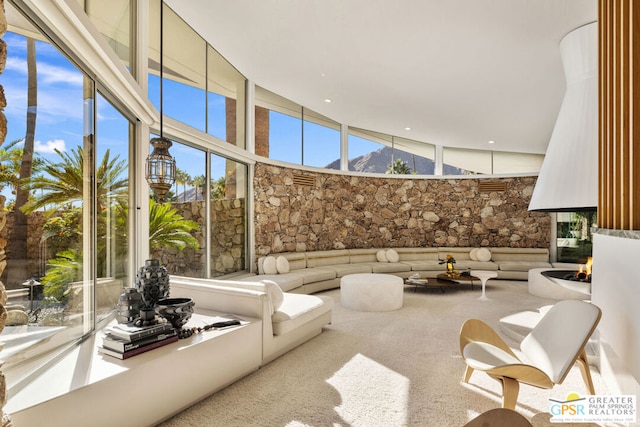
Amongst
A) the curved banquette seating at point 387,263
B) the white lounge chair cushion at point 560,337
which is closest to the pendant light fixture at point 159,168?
the white lounge chair cushion at point 560,337

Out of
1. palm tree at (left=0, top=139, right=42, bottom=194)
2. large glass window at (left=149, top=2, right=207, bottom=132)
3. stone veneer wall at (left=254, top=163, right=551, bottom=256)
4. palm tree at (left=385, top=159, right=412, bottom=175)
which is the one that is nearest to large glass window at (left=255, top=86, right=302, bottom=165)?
stone veneer wall at (left=254, top=163, right=551, bottom=256)

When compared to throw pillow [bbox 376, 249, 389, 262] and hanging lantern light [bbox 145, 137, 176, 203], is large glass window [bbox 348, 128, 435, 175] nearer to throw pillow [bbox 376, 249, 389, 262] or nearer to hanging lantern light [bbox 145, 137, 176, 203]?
throw pillow [bbox 376, 249, 389, 262]

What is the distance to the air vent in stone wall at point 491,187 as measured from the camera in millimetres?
8773

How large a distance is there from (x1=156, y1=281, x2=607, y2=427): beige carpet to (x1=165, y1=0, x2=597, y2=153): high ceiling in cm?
321

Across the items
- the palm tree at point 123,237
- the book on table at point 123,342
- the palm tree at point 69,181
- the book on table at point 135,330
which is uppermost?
the palm tree at point 69,181

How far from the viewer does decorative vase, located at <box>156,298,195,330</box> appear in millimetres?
2602

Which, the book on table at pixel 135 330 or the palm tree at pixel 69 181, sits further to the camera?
the book on table at pixel 135 330

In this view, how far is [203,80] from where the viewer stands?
5.14m

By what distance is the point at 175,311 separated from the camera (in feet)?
8.58

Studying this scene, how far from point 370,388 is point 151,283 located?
1864 millimetres

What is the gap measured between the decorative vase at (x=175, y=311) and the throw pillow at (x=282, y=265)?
3.46 meters

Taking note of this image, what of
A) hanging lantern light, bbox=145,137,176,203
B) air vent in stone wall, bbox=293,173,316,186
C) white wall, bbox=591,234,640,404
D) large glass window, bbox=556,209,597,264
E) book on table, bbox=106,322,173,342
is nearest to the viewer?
white wall, bbox=591,234,640,404

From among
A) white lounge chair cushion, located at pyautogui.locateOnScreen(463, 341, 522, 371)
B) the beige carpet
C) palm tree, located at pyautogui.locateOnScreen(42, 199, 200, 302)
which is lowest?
the beige carpet

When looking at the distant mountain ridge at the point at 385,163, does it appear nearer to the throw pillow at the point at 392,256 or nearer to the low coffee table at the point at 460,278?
the throw pillow at the point at 392,256
